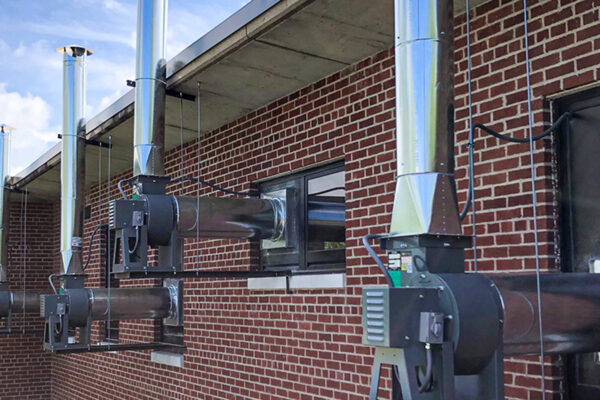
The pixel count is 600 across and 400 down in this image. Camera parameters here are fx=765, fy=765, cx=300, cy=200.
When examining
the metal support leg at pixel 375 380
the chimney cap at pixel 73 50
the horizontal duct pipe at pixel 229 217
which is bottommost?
the metal support leg at pixel 375 380

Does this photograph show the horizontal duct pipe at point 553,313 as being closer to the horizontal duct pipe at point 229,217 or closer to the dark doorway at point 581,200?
the dark doorway at point 581,200

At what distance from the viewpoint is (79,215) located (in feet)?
27.8

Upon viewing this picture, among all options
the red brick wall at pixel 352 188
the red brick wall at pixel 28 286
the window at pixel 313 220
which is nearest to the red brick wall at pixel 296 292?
the red brick wall at pixel 352 188

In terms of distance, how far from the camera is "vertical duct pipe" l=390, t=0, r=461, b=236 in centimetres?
301

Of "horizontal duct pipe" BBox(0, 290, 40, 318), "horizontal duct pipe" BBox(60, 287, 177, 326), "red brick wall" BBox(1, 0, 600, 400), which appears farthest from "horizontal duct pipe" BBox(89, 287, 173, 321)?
"horizontal duct pipe" BBox(0, 290, 40, 318)

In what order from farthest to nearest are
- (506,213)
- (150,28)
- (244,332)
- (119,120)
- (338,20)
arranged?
(119,120) < (244,332) < (150,28) < (338,20) < (506,213)

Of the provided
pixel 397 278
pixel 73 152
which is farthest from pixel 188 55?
pixel 397 278

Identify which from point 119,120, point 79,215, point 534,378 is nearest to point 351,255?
point 534,378

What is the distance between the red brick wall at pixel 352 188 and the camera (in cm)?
413

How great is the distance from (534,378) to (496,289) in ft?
4.56

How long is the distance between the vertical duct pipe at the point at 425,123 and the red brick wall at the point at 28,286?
1191cm

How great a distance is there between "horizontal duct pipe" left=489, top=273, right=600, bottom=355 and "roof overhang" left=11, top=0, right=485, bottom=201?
2046 mm

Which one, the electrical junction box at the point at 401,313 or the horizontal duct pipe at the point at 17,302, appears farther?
the horizontal duct pipe at the point at 17,302

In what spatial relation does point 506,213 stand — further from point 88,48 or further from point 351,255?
point 88,48
